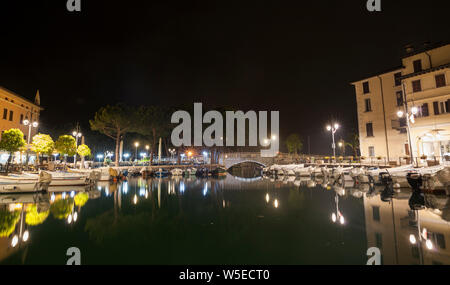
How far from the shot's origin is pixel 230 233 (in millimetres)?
7914

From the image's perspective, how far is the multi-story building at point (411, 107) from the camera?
23.4m

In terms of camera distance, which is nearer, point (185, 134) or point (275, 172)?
point (275, 172)

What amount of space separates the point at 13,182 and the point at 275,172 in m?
33.7

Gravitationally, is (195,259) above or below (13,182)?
below

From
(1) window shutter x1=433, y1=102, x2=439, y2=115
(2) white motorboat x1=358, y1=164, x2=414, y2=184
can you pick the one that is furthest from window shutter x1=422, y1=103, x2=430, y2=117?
(2) white motorboat x1=358, y1=164, x2=414, y2=184

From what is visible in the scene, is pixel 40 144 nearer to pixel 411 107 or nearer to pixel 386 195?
pixel 386 195

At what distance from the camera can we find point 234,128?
53.1 metres

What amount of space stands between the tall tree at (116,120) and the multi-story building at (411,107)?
3897 cm

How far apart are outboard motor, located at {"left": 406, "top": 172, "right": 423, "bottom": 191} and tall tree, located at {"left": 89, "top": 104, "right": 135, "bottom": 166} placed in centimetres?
3866

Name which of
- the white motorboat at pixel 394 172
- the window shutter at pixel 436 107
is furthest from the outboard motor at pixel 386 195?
the window shutter at pixel 436 107

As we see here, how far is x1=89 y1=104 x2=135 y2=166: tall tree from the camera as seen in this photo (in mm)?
39312

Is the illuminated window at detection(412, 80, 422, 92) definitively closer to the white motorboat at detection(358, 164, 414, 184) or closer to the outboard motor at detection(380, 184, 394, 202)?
the white motorboat at detection(358, 164, 414, 184)
